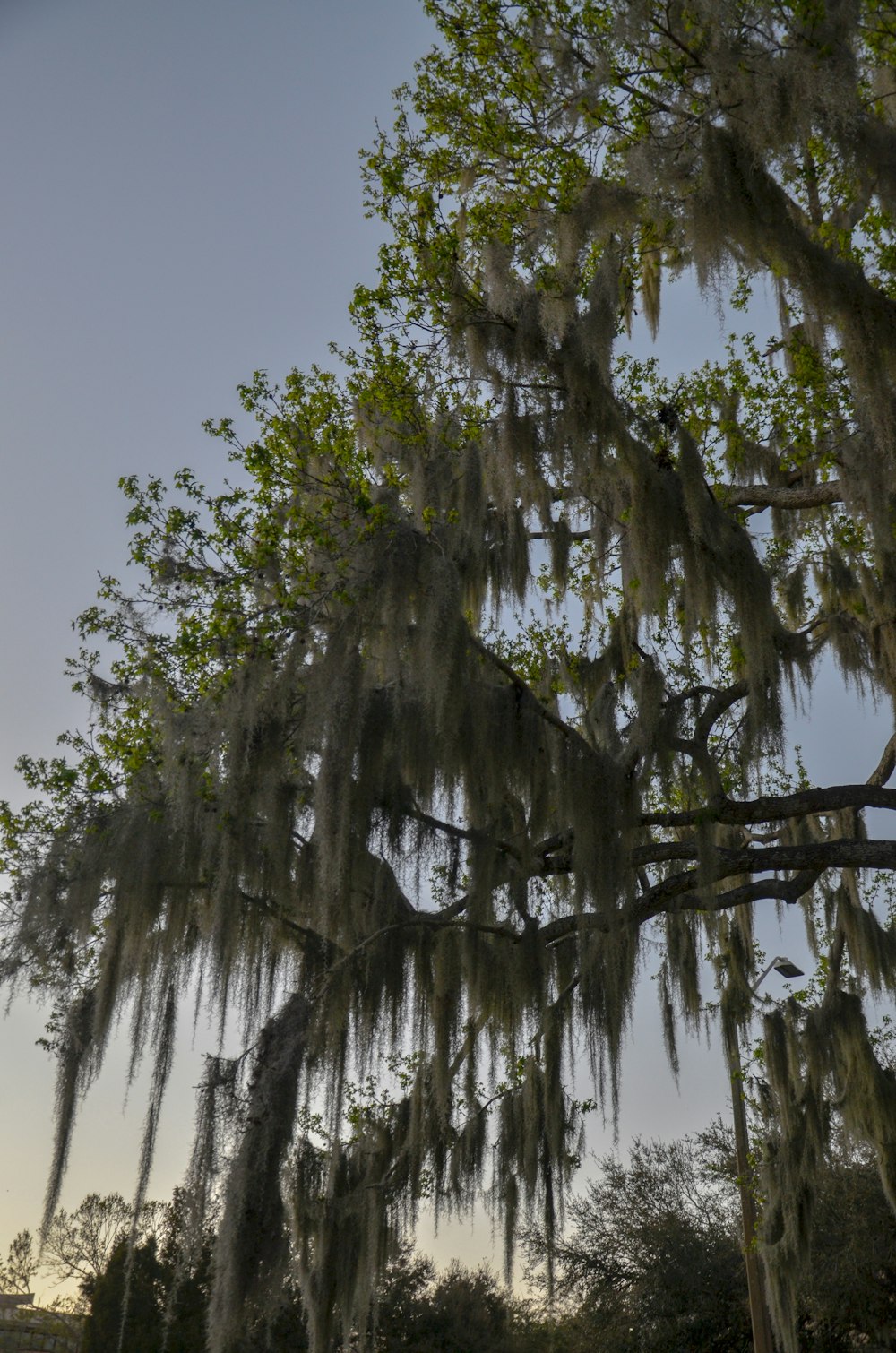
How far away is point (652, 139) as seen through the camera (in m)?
5.75

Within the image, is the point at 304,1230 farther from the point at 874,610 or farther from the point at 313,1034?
the point at 874,610

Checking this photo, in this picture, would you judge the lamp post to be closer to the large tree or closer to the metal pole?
the metal pole

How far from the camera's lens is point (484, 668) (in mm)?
6855

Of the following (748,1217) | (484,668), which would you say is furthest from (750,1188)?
(484,668)

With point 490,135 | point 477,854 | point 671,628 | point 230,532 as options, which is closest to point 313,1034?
point 477,854

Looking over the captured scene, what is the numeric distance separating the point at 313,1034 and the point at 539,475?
3625 millimetres

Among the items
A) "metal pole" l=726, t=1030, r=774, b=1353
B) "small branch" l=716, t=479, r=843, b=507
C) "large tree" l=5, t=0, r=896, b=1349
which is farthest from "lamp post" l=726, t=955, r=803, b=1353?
"small branch" l=716, t=479, r=843, b=507

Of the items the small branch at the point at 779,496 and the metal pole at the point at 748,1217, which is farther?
the metal pole at the point at 748,1217

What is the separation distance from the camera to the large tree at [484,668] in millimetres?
5836

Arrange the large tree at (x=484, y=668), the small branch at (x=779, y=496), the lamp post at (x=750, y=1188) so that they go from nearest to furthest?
the large tree at (x=484, y=668), the small branch at (x=779, y=496), the lamp post at (x=750, y=1188)

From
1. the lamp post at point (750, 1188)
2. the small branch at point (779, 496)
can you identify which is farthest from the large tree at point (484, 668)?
the lamp post at point (750, 1188)

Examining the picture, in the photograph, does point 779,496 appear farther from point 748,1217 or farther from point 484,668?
point 748,1217

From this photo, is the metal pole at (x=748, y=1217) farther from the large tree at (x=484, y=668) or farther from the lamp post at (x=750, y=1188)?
the large tree at (x=484, y=668)

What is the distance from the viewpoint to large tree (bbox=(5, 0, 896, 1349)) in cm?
584
